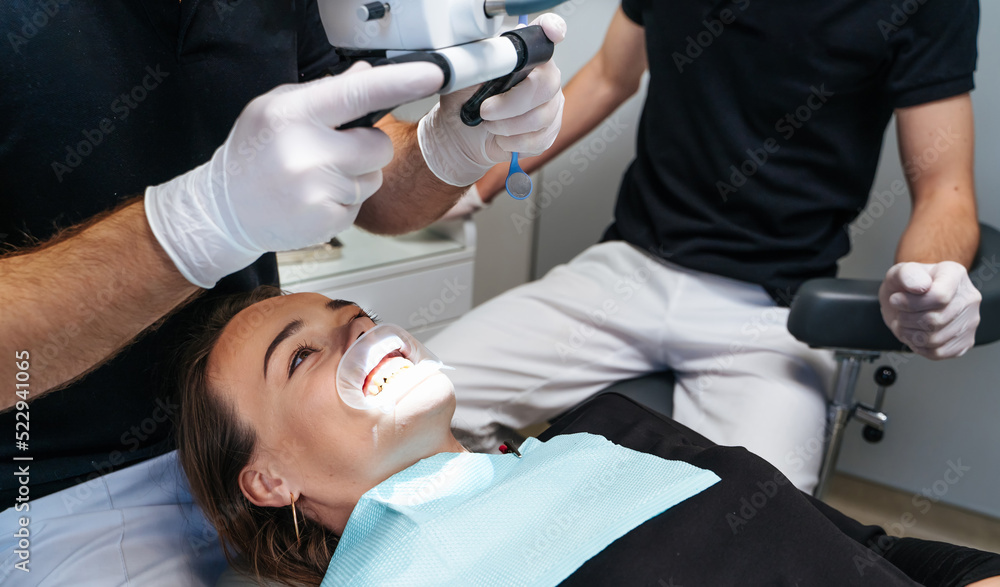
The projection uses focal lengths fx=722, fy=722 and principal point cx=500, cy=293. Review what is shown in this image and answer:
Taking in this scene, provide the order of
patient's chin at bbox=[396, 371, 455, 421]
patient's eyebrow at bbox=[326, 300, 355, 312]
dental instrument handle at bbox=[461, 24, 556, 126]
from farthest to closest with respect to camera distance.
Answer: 1. patient's eyebrow at bbox=[326, 300, 355, 312]
2. patient's chin at bbox=[396, 371, 455, 421]
3. dental instrument handle at bbox=[461, 24, 556, 126]

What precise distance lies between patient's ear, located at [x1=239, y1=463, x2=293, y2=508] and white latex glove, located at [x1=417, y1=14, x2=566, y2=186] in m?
0.52

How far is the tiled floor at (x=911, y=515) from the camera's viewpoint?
199 cm

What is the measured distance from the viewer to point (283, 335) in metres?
1.05

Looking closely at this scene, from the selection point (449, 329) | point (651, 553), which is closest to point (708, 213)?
point (449, 329)

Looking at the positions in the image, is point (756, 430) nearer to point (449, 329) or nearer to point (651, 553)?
point (651, 553)

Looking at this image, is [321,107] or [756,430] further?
[756,430]

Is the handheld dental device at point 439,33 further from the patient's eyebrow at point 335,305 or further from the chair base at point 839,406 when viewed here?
the chair base at point 839,406

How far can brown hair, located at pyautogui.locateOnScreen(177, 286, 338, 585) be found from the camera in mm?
1044

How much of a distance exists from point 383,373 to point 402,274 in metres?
0.87

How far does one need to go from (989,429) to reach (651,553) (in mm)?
1517

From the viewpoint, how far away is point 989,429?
1925 millimetres

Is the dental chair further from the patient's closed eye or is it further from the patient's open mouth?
the patient's closed eye

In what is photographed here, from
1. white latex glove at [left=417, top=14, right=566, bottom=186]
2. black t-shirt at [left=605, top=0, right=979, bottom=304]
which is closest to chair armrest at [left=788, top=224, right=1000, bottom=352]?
black t-shirt at [left=605, top=0, right=979, bottom=304]

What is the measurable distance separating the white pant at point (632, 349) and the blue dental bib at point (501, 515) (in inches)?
17.3
